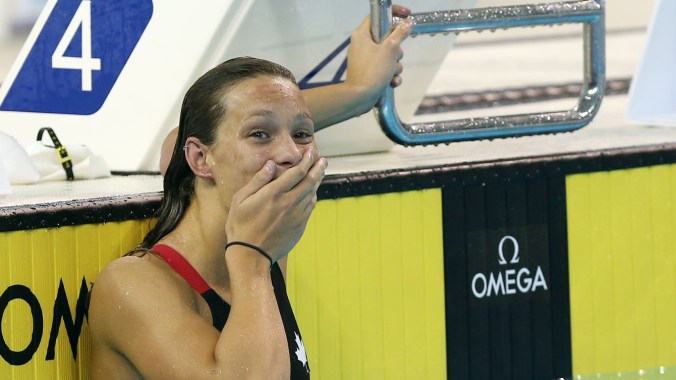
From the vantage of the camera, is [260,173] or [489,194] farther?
[489,194]

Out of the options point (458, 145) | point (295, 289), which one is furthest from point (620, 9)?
point (295, 289)

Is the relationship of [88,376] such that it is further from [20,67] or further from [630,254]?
[630,254]

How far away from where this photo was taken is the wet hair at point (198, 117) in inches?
75.7

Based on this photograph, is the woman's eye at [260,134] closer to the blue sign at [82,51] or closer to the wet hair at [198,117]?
the wet hair at [198,117]

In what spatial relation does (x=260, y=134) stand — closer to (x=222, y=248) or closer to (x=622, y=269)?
(x=222, y=248)

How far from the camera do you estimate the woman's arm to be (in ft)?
8.14

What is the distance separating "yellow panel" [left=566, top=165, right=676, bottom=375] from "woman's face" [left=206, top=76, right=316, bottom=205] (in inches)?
38.9

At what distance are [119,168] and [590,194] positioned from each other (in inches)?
38.2

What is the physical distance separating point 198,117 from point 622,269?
1.21m

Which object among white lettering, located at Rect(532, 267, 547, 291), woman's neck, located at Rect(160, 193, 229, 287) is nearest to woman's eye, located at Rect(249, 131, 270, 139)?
woman's neck, located at Rect(160, 193, 229, 287)

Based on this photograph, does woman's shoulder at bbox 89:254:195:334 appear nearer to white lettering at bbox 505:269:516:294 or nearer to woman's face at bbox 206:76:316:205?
woman's face at bbox 206:76:316:205

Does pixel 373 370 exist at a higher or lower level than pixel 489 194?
lower

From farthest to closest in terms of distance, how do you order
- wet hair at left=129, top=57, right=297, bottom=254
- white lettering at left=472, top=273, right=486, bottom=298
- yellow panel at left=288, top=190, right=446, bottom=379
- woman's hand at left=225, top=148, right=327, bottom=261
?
1. white lettering at left=472, top=273, right=486, bottom=298
2. yellow panel at left=288, top=190, right=446, bottom=379
3. wet hair at left=129, top=57, right=297, bottom=254
4. woman's hand at left=225, top=148, right=327, bottom=261

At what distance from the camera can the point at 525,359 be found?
8.89 feet
